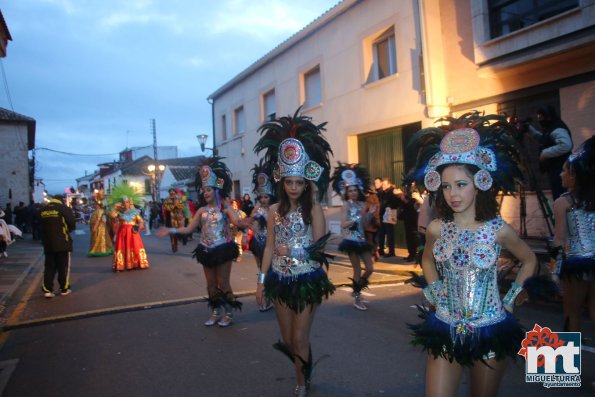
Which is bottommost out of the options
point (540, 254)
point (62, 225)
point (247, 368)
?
point (247, 368)

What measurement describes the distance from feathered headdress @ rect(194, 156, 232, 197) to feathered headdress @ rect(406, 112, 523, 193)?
3.64m

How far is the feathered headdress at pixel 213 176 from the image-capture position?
20.6ft

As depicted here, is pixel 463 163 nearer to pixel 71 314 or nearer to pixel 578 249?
pixel 578 249

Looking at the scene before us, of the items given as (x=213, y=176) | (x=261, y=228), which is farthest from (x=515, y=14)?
(x=213, y=176)

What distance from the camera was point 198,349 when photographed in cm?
523

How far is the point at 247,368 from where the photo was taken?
455cm

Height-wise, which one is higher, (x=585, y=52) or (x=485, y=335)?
(x=585, y=52)

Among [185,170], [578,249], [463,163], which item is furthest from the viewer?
[185,170]

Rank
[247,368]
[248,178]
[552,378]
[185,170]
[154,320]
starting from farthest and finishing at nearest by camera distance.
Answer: [185,170], [248,178], [154,320], [247,368], [552,378]

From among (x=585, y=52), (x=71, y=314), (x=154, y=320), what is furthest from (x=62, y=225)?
(x=585, y=52)

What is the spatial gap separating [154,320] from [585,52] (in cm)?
925

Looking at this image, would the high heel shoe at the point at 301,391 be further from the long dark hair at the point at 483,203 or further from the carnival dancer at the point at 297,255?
the long dark hair at the point at 483,203

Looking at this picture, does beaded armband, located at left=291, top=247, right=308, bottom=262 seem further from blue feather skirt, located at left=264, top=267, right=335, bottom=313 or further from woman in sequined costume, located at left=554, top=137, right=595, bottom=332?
woman in sequined costume, located at left=554, top=137, right=595, bottom=332

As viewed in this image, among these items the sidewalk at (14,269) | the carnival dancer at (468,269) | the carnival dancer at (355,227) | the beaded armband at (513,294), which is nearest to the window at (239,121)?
the sidewalk at (14,269)
